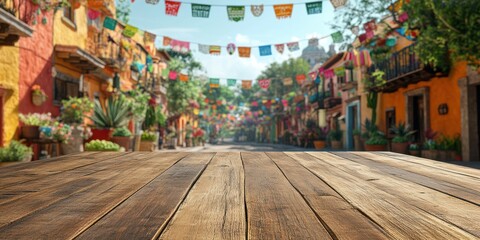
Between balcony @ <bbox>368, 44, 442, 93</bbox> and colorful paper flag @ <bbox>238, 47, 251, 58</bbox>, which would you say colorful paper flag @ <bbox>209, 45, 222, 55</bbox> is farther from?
balcony @ <bbox>368, 44, 442, 93</bbox>

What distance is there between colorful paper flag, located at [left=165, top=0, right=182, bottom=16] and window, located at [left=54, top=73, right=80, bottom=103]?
344 cm

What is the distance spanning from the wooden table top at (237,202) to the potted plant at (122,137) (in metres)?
7.90

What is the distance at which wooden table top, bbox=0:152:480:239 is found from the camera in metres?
1.05

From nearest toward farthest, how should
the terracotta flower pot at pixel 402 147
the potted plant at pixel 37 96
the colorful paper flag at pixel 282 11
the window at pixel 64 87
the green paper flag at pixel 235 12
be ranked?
1. the potted plant at pixel 37 96
2. the window at pixel 64 87
3. the colorful paper flag at pixel 282 11
4. the green paper flag at pixel 235 12
5. the terracotta flower pot at pixel 402 147

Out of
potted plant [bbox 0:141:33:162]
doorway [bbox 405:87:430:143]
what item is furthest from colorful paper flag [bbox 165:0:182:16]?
doorway [bbox 405:87:430:143]

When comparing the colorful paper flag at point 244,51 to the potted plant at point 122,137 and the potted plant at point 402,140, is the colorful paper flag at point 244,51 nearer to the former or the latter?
the potted plant at point 402,140

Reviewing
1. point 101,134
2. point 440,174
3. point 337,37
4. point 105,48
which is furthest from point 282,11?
point 440,174

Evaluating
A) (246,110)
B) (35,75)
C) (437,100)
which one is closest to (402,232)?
(35,75)

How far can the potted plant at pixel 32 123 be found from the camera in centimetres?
841

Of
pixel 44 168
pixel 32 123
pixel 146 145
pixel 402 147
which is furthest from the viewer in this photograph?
pixel 146 145

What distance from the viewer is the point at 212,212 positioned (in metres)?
1.24

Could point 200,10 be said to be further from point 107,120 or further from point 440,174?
point 440,174

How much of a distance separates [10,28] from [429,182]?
730 centimetres

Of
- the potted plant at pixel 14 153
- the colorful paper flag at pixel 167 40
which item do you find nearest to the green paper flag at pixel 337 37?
the colorful paper flag at pixel 167 40
